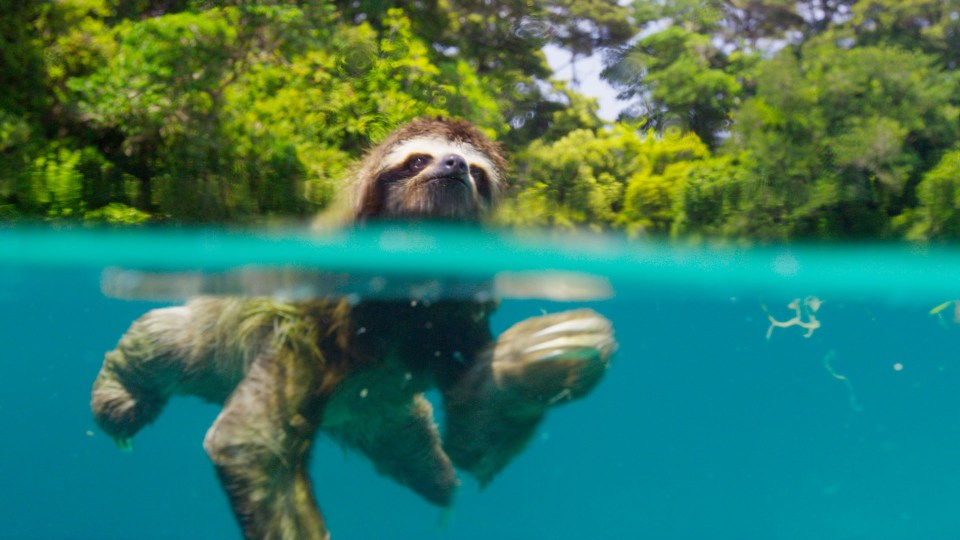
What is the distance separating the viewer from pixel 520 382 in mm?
3922

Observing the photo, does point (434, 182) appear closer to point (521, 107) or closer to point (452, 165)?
point (452, 165)

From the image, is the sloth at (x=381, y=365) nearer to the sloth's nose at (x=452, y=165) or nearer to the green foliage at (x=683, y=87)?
the sloth's nose at (x=452, y=165)

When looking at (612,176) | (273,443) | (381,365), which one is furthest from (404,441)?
(612,176)

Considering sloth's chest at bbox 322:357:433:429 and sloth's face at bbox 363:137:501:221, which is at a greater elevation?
sloth's face at bbox 363:137:501:221

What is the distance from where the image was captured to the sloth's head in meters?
4.71

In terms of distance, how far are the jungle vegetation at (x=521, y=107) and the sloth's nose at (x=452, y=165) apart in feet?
11.1

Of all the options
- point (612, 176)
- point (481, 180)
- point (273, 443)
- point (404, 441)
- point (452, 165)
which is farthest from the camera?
point (612, 176)

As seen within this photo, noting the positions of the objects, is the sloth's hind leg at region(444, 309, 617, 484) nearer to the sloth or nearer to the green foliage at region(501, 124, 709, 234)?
the sloth

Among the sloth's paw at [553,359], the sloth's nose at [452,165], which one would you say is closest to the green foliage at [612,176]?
the sloth's nose at [452,165]

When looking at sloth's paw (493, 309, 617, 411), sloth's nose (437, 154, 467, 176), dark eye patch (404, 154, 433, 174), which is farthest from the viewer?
dark eye patch (404, 154, 433, 174)

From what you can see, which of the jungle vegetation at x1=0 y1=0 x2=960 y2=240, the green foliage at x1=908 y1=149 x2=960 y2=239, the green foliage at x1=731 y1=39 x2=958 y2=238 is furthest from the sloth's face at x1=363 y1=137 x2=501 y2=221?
the green foliage at x1=908 y1=149 x2=960 y2=239

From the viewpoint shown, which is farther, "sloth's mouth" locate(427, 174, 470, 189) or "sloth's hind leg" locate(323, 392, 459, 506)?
"sloth's hind leg" locate(323, 392, 459, 506)

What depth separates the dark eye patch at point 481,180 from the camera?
4.95 meters

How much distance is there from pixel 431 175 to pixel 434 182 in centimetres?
4
